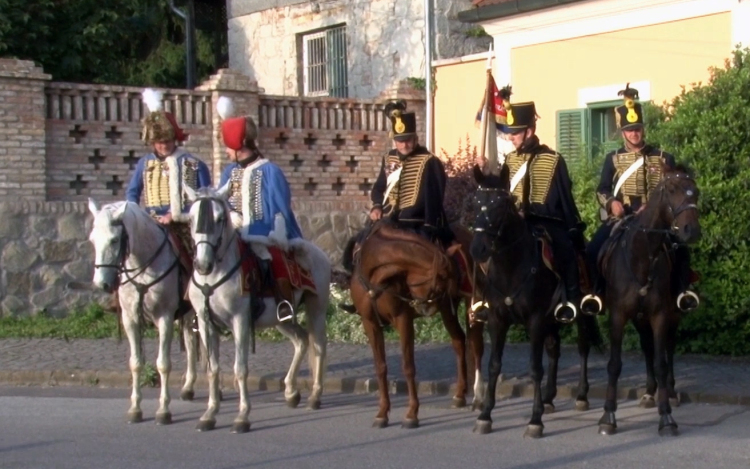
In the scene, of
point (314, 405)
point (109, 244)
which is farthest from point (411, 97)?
point (109, 244)

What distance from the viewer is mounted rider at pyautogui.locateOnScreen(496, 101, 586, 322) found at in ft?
37.2

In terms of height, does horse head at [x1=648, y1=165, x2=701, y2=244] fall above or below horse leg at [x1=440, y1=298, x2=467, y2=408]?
above

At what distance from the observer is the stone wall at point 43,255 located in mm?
17875

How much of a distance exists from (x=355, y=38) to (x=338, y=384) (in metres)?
10.7

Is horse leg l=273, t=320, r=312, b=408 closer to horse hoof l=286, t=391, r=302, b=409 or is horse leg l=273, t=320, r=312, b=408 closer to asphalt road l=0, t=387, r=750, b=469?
horse hoof l=286, t=391, r=302, b=409

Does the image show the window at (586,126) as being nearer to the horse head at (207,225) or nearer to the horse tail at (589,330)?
the horse tail at (589,330)

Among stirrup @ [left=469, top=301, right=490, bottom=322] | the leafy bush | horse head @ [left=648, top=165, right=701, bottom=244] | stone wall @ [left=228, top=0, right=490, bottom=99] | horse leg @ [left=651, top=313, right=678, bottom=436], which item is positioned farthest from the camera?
stone wall @ [left=228, top=0, right=490, bottom=99]

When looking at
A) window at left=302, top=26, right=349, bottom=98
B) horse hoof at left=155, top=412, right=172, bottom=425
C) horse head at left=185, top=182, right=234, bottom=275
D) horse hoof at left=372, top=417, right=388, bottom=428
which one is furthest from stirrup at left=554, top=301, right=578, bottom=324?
window at left=302, top=26, right=349, bottom=98

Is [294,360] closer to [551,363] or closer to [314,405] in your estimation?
[314,405]

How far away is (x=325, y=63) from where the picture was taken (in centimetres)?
2458

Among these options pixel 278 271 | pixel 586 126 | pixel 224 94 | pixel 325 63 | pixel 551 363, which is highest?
pixel 325 63

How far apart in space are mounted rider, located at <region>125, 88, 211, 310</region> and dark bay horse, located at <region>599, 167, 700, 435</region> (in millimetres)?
3906

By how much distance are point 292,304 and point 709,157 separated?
5.31 meters

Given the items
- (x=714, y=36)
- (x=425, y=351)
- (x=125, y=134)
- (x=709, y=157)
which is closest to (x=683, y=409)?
(x=709, y=157)
